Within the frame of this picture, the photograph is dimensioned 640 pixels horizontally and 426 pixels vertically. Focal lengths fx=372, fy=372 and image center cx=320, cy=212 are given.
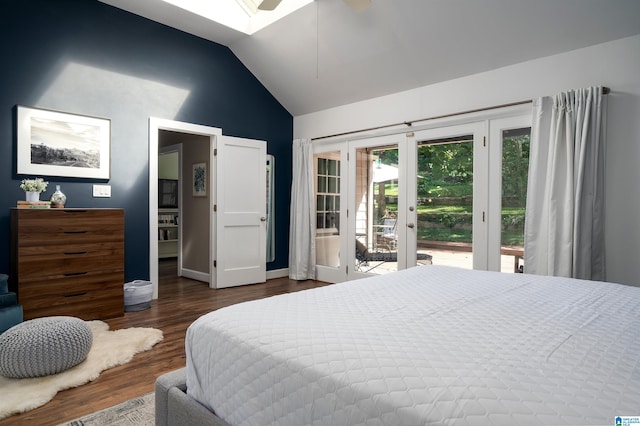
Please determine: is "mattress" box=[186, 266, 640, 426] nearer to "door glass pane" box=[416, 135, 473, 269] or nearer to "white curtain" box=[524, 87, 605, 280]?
"white curtain" box=[524, 87, 605, 280]

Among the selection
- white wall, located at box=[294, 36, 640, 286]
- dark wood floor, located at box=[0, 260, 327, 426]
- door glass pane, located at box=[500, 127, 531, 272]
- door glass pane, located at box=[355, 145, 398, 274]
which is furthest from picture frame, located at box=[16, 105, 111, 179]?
door glass pane, located at box=[500, 127, 531, 272]

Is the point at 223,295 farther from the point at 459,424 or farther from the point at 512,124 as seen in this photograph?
the point at 459,424

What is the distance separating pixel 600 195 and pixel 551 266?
2.33ft

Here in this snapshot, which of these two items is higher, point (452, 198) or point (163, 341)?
point (452, 198)

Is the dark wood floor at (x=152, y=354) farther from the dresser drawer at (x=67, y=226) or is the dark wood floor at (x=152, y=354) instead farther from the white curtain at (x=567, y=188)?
the white curtain at (x=567, y=188)

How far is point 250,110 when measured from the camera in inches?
209

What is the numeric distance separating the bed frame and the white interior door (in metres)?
3.56

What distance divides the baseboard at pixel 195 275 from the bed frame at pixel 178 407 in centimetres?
401

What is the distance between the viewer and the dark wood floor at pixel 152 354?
1.93m

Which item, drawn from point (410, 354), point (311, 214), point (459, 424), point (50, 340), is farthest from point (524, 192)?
point (50, 340)

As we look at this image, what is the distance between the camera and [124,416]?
72.6 inches

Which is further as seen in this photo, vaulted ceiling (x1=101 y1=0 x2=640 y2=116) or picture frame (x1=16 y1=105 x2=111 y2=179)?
picture frame (x1=16 y1=105 x2=111 y2=179)

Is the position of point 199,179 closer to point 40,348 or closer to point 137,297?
point 137,297

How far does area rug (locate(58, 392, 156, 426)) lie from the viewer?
1.79m
